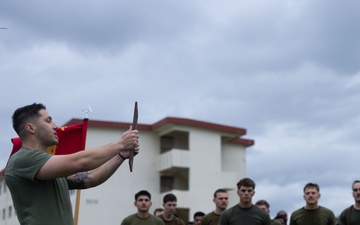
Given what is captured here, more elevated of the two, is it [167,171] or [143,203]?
[167,171]

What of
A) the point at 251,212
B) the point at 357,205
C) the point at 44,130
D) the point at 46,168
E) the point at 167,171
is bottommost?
the point at 46,168

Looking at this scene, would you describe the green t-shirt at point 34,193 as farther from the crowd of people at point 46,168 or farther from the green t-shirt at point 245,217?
the green t-shirt at point 245,217

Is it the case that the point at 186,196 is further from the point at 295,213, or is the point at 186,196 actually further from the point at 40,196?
the point at 40,196

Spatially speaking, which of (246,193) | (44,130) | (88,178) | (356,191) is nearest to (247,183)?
(246,193)

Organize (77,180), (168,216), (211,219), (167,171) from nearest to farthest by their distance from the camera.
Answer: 1. (77,180)
2. (211,219)
3. (168,216)
4. (167,171)

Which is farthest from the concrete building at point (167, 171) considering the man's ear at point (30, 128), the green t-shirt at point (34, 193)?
the green t-shirt at point (34, 193)

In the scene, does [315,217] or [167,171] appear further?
[167,171]

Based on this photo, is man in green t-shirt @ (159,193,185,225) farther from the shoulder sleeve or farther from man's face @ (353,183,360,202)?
the shoulder sleeve

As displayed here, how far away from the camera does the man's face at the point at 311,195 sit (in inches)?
441

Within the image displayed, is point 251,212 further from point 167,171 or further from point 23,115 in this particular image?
point 167,171

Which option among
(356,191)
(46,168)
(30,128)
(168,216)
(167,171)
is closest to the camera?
(46,168)

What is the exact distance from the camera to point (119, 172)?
37.9 metres

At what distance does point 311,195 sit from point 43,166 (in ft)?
24.8

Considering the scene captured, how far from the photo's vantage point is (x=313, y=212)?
11242 mm
